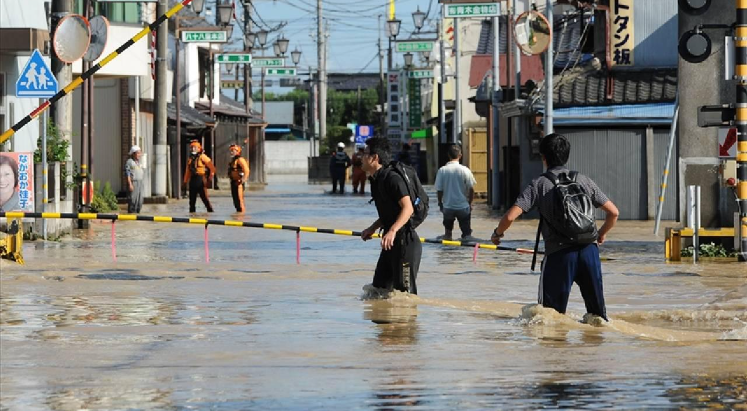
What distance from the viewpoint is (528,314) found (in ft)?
40.2

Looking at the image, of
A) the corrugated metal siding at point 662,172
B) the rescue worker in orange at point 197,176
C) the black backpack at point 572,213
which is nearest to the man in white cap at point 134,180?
the rescue worker in orange at point 197,176

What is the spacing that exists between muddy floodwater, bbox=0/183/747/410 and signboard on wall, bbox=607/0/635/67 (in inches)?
473

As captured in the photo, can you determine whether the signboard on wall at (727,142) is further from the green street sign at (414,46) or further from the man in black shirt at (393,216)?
the green street sign at (414,46)

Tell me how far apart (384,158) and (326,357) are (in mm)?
3482

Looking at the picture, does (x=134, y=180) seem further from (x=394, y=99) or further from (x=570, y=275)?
(x=394, y=99)

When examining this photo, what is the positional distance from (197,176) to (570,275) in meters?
25.4

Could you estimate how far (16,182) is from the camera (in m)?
22.6

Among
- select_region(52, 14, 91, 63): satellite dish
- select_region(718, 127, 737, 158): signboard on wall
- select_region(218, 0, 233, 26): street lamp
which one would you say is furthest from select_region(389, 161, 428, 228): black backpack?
select_region(218, 0, 233, 26): street lamp

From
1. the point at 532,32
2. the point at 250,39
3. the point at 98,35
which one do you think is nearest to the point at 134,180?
the point at 532,32

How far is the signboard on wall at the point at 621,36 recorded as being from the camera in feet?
108

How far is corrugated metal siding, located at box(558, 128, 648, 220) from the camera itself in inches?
1271

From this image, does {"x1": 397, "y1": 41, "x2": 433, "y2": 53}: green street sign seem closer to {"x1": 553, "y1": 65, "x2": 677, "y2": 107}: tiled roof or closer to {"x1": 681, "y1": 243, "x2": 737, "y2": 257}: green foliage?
{"x1": 553, "y1": 65, "x2": 677, "y2": 107}: tiled roof

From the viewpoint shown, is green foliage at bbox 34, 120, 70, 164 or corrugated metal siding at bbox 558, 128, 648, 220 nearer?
green foliage at bbox 34, 120, 70, 164

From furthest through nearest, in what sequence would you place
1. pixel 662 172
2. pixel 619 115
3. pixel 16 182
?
pixel 619 115 < pixel 662 172 < pixel 16 182
